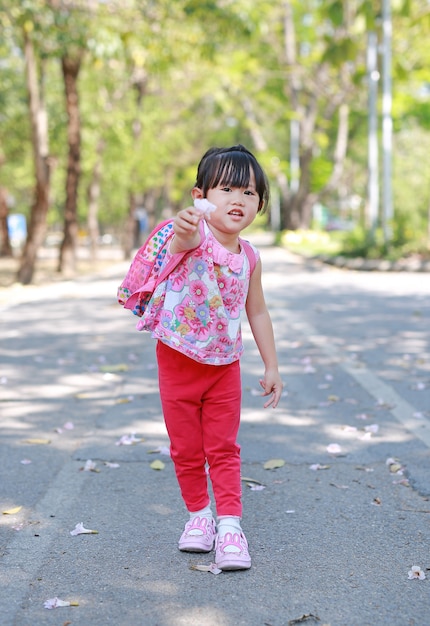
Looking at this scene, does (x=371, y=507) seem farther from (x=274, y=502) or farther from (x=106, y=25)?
(x=106, y=25)

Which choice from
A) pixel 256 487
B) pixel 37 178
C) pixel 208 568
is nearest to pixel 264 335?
pixel 208 568

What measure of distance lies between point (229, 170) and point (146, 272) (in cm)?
51

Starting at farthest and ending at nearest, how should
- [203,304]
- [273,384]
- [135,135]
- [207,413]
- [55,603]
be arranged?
1. [135,135]
2. [273,384]
3. [207,413]
4. [203,304]
5. [55,603]

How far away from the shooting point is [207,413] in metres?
3.58

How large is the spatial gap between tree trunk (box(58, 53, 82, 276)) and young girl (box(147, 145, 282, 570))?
18.1m

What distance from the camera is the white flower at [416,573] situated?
3.22m

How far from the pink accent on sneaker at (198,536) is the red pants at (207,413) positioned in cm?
10

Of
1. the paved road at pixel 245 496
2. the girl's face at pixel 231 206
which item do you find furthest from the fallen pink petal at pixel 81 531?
the girl's face at pixel 231 206

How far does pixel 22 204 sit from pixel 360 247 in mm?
51746

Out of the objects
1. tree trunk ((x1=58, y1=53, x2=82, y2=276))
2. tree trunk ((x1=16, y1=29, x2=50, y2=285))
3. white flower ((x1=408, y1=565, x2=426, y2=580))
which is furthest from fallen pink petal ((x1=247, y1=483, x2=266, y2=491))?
tree trunk ((x1=58, y1=53, x2=82, y2=276))

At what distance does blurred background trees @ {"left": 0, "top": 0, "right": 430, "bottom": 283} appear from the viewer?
17.1 metres

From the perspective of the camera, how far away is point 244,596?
3.09 metres

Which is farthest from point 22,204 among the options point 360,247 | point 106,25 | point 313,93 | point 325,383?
point 325,383

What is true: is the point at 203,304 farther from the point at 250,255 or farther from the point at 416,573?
the point at 416,573
